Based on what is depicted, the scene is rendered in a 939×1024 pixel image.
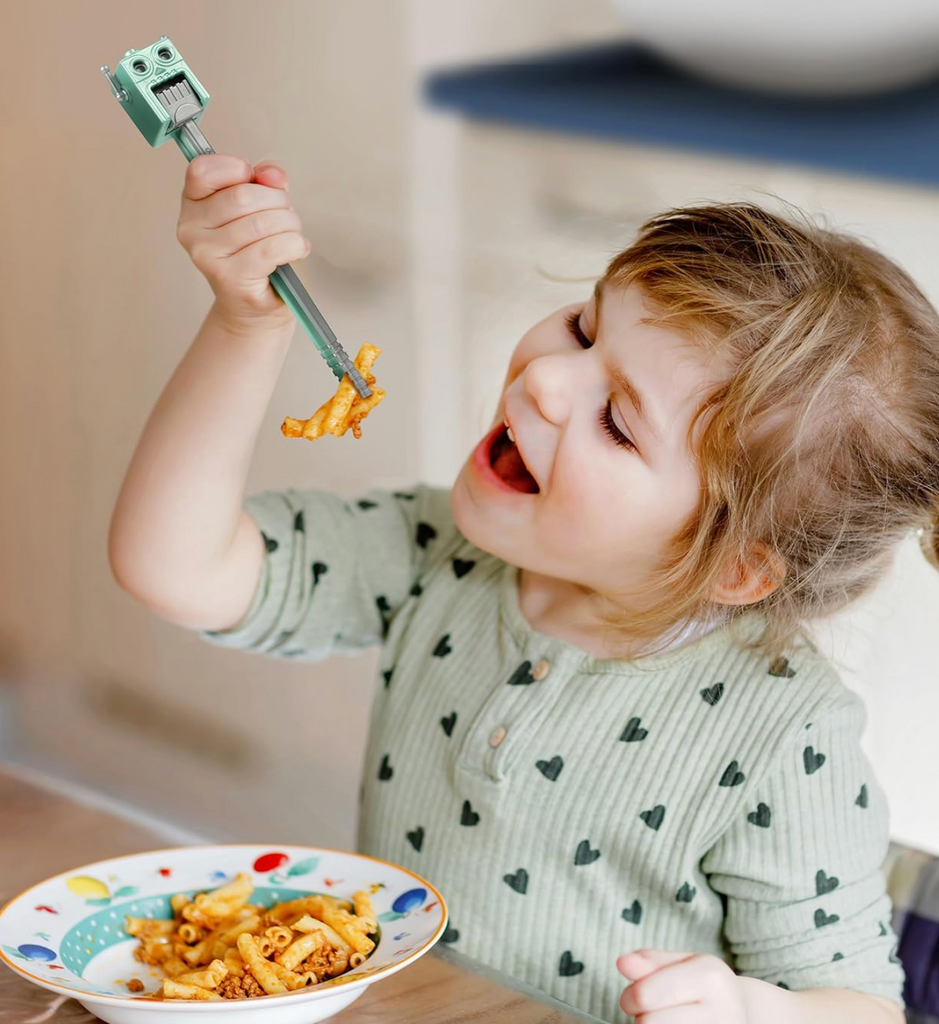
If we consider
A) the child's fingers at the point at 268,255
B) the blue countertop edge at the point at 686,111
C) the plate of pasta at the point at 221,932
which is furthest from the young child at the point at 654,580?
the blue countertop edge at the point at 686,111

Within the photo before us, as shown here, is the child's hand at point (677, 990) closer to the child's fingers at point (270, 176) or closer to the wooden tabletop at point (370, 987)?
the wooden tabletop at point (370, 987)

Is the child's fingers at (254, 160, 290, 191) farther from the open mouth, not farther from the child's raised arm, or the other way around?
the open mouth

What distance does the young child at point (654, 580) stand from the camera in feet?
2.32

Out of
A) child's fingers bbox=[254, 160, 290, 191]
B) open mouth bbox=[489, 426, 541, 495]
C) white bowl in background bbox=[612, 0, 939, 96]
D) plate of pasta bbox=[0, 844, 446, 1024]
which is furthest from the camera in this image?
white bowl in background bbox=[612, 0, 939, 96]

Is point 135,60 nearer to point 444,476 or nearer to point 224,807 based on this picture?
point 444,476

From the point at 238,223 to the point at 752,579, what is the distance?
1.16 ft

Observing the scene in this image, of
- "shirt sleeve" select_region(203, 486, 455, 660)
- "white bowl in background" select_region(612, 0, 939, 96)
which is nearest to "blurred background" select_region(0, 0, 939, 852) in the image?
"white bowl in background" select_region(612, 0, 939, 96)

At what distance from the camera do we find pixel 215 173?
67 cm

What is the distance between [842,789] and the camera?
75 cm

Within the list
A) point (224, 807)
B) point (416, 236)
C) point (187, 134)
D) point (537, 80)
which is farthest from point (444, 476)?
point (187, 134)

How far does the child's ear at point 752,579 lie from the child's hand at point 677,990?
0.71 feet

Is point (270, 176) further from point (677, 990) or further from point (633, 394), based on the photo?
point (677, 990)

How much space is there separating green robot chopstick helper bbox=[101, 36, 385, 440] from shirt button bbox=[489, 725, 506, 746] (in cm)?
22

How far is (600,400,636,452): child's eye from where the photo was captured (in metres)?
0.73
